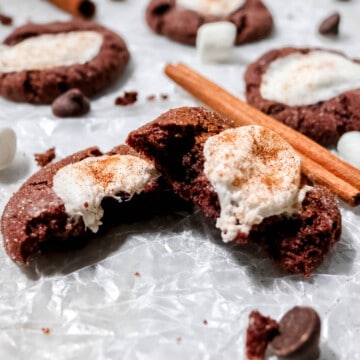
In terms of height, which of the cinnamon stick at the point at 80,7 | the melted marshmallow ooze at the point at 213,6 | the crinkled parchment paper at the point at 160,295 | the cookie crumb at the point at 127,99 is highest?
the melted marshmallow ooze at the point at 213,6

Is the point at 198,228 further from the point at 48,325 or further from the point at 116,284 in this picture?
the point at 48,325

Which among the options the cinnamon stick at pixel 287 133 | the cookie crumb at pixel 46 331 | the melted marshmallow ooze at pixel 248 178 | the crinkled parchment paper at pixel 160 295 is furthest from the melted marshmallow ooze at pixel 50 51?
the cookie crumb at pixel 46 331

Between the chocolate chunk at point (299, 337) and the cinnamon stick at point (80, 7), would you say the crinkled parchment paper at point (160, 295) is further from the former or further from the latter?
the cinnamon stick at point (80, 7)

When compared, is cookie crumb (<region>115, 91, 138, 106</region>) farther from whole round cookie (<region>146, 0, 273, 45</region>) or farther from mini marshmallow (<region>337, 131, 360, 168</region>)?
mini marshmallow (<region>337, 131, 360, 168</region>)

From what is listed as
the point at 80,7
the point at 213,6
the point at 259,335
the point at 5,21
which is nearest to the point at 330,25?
the point at 213,6

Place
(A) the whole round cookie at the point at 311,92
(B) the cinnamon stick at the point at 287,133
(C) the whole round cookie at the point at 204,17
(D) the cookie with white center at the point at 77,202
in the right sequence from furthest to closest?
(C) the whole round cookie at the point at 204,17 → (A) the whole round cookie at the point at 311,92 → (B) the cinnamon stick at the point at 287,133 → (D) the cookie with white center at the point at 77,202

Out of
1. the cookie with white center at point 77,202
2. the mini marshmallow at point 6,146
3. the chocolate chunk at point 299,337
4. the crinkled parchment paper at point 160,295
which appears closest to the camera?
the chocolate chunk at point 299,337
